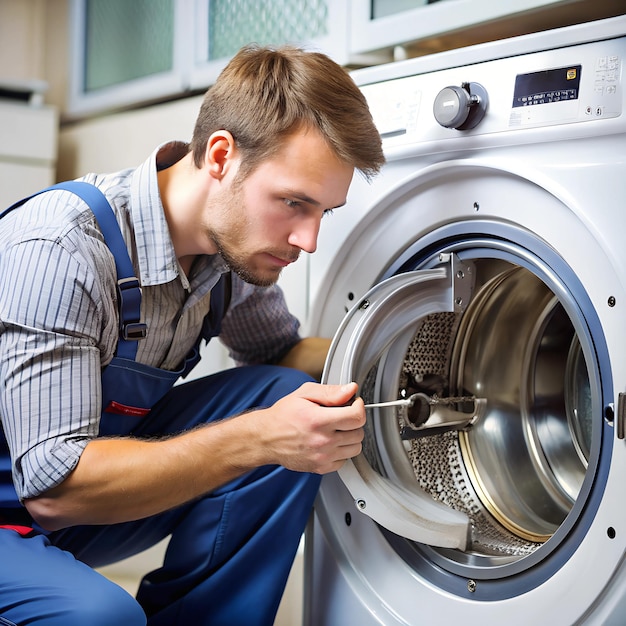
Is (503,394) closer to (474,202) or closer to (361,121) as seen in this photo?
(474,202)

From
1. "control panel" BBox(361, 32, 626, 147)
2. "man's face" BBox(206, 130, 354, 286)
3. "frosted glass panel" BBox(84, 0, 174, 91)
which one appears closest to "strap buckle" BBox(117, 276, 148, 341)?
"man's face" BBox(206, 130, 354, 286)

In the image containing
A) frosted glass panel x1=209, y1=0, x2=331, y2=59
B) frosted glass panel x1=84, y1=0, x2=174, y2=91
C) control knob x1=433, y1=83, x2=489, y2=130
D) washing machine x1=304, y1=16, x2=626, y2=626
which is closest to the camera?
washing machine x1=304, y1=16, x2=626, y2=626

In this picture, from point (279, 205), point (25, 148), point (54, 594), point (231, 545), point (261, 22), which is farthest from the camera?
point (25, 148)

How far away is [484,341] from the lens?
131 cm

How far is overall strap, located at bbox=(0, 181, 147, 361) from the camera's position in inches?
43.6

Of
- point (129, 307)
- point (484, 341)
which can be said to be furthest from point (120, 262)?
point (484, 341)

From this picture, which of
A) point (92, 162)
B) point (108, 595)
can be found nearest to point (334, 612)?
point (108, 595)

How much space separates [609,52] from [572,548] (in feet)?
1.85

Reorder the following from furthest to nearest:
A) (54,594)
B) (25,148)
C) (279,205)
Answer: (25,148) → (279,205) → (54,594)

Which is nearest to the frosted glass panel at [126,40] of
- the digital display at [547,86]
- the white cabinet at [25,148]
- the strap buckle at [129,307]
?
the white cabinet at [25,148]

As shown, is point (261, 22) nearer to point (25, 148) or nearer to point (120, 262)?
point (25, 148)

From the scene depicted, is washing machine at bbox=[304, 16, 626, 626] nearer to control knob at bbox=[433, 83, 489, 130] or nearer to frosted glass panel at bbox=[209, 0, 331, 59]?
control knob at bbox=[433, 83, 489, 130]

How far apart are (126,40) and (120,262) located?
1130mm

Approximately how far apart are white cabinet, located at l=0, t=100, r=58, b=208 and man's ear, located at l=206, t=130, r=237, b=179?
102 cm
